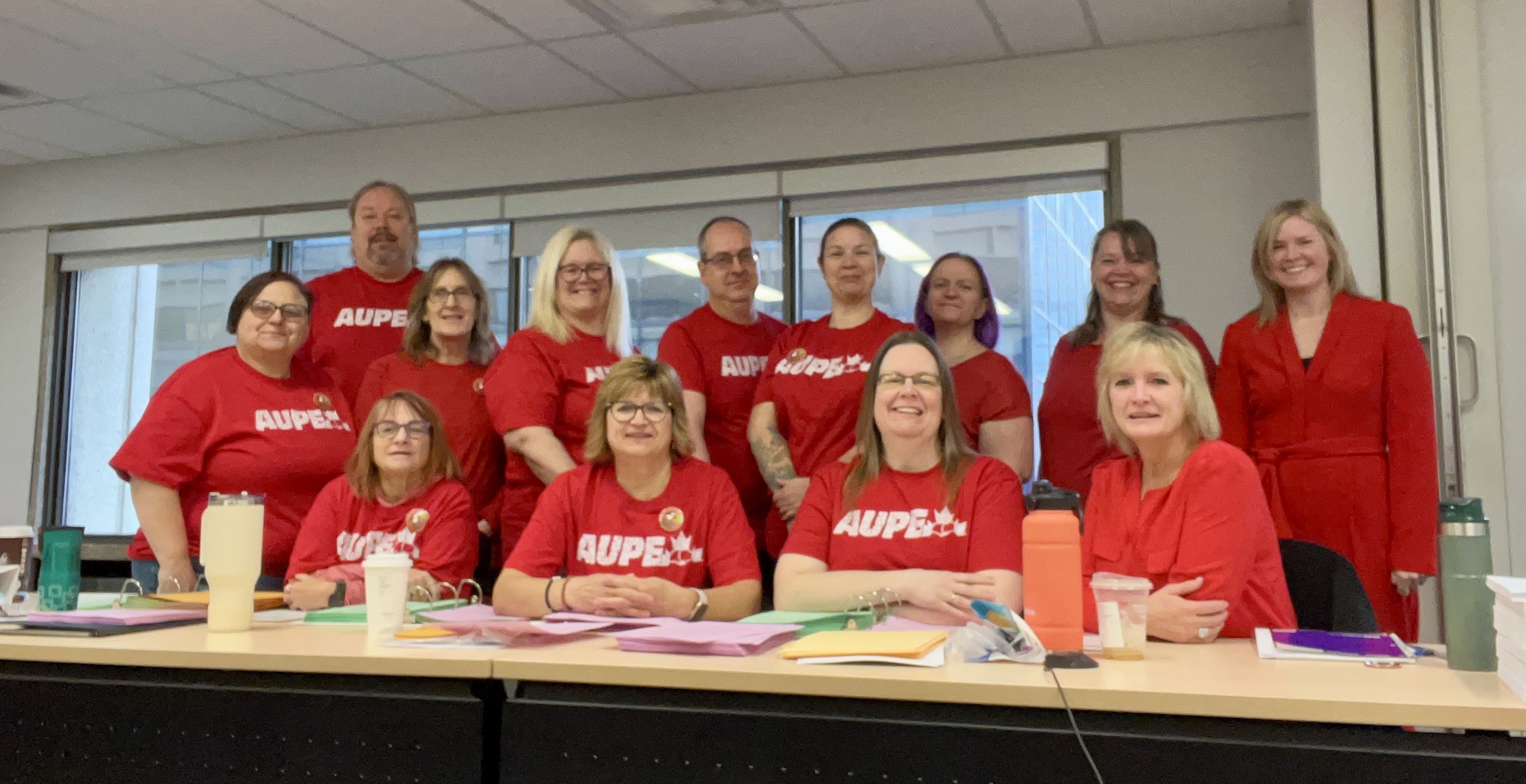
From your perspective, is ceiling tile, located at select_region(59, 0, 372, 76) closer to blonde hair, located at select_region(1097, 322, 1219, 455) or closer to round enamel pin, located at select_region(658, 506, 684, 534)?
round enamel pin, located at select_region(658, 506, 684, 534)

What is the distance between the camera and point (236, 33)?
4.40 m

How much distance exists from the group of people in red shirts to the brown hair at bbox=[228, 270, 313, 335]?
0.05 feet

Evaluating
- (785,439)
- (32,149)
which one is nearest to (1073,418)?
(785,439)

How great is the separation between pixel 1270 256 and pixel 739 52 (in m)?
2.52

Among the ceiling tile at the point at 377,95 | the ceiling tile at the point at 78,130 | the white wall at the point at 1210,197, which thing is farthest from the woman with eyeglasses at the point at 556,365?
the ceiling tile at the point at 78,130

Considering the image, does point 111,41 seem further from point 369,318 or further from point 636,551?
point 636,551

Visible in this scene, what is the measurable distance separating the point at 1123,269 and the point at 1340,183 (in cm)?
125

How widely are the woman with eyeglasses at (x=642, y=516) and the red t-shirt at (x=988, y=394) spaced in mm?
809

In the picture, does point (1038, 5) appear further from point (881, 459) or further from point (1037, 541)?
point (1037, 541)

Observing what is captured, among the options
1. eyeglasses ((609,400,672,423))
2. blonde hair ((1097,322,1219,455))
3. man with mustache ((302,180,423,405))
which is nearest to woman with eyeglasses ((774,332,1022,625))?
blonde hair ((1097,322,1219,455))

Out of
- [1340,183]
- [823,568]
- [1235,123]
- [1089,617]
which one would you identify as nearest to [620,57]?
[1235,123]

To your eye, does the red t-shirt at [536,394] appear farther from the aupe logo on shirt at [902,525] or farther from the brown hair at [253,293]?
the aupe logo on shirt at [902,525]

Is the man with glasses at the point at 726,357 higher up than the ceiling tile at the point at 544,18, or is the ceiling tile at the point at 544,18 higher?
the ceiling tile at the point at 544,18

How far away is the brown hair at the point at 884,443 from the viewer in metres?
2.27
